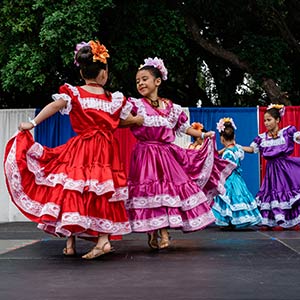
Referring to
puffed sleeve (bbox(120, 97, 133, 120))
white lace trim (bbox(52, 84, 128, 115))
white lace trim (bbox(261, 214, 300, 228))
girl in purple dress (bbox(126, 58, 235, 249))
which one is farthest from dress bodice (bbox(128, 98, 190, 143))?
white lace trim (bbox(261, 214, 300, 228))

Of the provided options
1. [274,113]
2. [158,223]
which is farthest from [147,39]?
[158,223]

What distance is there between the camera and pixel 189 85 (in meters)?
15.3

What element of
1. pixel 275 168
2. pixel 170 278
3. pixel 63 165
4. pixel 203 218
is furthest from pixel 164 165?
pixel 275 168

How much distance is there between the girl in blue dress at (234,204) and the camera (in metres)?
8.16

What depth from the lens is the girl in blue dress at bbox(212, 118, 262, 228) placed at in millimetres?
8164

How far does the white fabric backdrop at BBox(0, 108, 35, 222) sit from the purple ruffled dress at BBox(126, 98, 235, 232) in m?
5.32

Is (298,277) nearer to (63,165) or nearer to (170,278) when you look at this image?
(170,278)

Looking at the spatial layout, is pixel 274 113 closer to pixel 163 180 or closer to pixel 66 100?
pixel 163 180

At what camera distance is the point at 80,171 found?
490 cm

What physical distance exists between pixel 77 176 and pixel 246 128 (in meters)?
6.10

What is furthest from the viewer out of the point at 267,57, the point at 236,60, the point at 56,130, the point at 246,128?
the point at 236,60

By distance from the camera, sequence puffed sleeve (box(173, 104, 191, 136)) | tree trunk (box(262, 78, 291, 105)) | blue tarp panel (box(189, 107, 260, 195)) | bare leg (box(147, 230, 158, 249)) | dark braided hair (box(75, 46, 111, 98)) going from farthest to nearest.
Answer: tree trunk (box(262, 78, 291, 105)) → blue tarp panel (box(189, 107, 260, 195)) → puffed sleeve (box(173, 104, 191, 136)) → bare leg (box(147, 230, 158, 249)) → dark braided hair (box(75, 46, 111, 98))

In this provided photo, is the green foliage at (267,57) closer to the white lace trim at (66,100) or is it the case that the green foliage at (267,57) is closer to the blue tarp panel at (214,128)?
the blue tarp panel at (214,128)

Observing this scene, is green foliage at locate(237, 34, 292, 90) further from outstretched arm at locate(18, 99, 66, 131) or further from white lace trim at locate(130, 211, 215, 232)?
outstretched arm at locate(18, 99, 66, 131)
